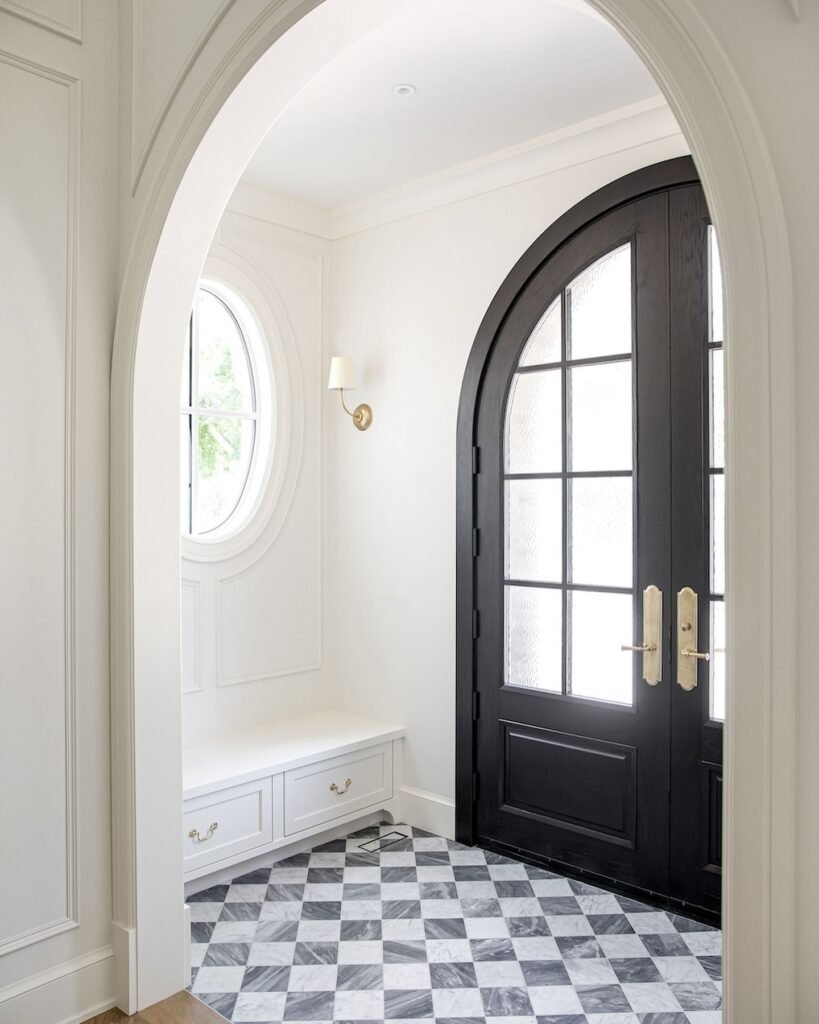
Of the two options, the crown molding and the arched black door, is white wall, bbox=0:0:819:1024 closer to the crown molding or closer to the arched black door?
the crown molding

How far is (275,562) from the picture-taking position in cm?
374

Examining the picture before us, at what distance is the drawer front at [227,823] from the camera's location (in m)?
2.89

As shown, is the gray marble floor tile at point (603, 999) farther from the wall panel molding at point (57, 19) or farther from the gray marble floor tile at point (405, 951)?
the wall panel molding at point (57, 19)

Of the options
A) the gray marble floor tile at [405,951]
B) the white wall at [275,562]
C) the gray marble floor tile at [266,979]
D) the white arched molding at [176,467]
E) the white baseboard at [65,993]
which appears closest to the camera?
the white arched molding at [176,467]

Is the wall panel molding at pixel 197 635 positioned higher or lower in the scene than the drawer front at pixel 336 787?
higher

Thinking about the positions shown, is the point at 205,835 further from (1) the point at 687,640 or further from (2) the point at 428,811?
(1) the point at 687,640

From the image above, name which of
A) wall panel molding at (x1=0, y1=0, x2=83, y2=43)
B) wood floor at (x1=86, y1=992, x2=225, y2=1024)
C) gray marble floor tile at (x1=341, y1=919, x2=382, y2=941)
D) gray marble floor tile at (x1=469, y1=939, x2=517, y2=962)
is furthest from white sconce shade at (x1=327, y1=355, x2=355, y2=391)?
wood floor at (x1=86, y1=992, x2=225, y2=1024)

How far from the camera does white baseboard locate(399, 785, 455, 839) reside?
344 centimetres

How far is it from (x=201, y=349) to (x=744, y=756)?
303 centimetres

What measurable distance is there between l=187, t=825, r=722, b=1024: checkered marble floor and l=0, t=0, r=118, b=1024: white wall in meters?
0.49

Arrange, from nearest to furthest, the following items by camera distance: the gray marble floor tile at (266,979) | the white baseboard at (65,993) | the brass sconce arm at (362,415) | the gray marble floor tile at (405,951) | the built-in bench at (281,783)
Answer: the white baseboard at (65,993)
the gray marble floor tile at (266,979)
the gray marble floor tile at (405,951)
the built-in bench at (281,783)
the brass sconce arm at (362,415)

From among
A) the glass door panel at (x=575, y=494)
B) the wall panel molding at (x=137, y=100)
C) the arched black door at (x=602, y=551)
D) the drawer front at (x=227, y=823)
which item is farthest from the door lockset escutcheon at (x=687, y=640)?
the wall panel molding at (x=137, y=100)

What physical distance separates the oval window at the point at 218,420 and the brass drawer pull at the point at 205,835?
3.76 feet

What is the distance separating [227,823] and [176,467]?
1421 millimetres
